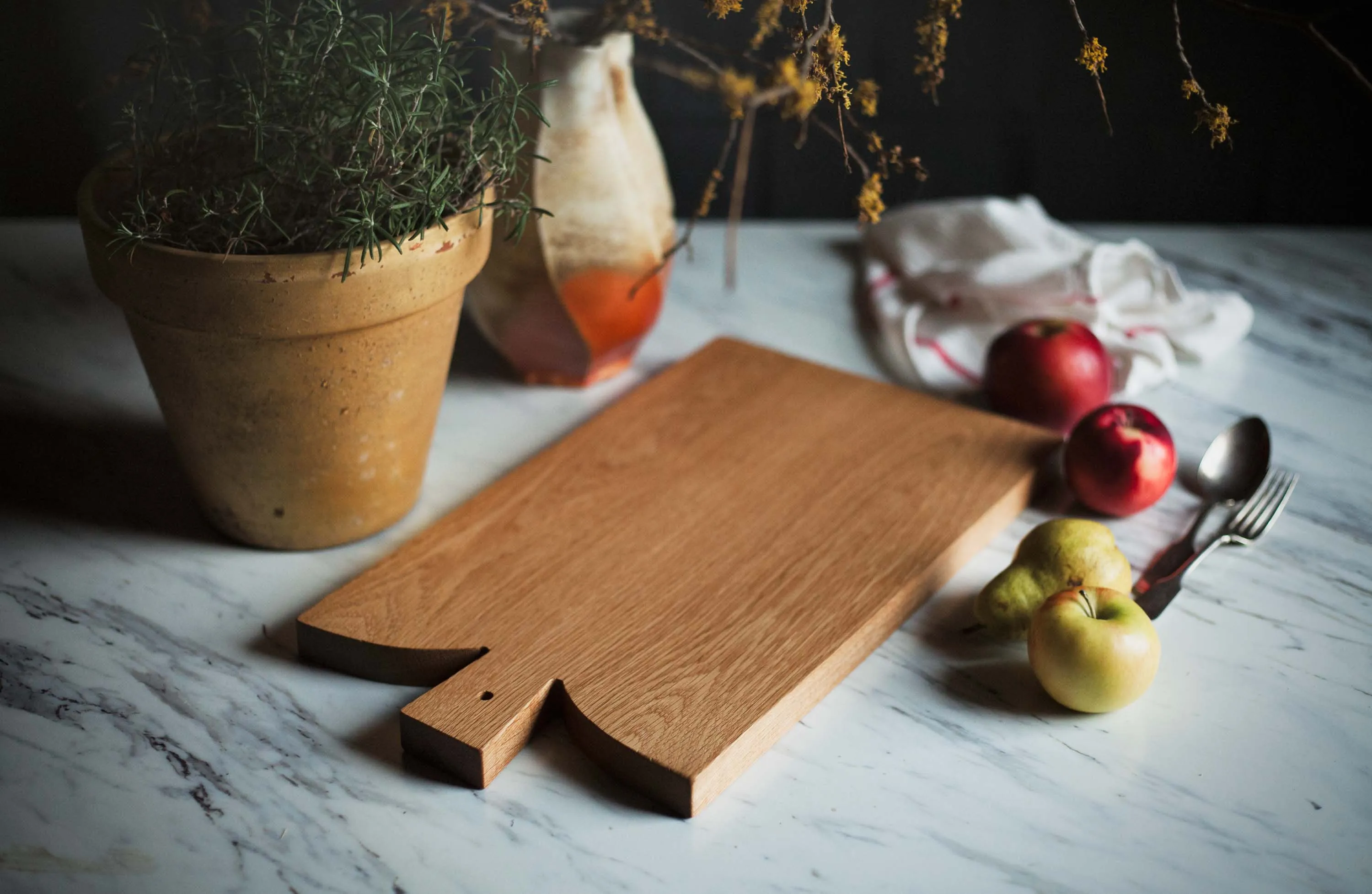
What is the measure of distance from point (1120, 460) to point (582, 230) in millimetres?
469

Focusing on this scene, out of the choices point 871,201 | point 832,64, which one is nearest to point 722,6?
point 832,64

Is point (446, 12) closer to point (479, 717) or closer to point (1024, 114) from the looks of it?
point (479, 717)

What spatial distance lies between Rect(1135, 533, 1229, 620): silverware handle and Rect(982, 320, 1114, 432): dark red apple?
8.3 inches

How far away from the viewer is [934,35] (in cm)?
79

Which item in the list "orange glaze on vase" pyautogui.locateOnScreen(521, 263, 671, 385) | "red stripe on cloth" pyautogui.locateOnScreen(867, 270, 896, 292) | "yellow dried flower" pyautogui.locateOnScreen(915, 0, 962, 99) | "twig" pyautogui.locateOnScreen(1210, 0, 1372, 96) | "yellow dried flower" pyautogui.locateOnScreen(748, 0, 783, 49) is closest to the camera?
"twig" pyautogui.locateOnScreen(1210, 0, 1372, 96)

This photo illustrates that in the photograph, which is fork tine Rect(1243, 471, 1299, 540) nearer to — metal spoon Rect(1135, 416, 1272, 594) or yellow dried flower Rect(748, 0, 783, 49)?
metal spoon Rect(1135, 416, 1272, 594)

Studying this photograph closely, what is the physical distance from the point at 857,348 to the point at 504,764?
0.65 m

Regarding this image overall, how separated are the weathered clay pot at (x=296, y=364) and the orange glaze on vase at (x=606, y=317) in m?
0.19

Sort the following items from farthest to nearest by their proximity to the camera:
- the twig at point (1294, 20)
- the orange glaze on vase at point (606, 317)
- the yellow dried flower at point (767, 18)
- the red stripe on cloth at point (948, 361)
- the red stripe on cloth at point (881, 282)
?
the red stripe on cloth at point (881, 282) < the red stripe on cloth at point (948, 361) < the orange glaze on vase at point (606, 317) < the yellow dried flower at point (767, 18) < the twig at point (1294, 20)

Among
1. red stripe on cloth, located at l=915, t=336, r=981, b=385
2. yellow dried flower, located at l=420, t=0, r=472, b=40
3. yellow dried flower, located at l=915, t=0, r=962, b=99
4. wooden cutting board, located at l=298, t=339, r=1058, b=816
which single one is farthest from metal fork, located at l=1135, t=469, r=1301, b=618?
yellow dried flower, located at l=420, t=0, r=472, b=40

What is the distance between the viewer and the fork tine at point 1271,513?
92 centimetres

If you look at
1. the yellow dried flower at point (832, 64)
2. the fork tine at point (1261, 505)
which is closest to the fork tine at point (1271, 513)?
the fork tine at point (1261, 505)

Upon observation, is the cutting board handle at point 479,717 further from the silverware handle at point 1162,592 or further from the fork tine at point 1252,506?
the fork tine at point 1252,506

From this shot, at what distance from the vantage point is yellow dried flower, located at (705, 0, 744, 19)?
693 mm
